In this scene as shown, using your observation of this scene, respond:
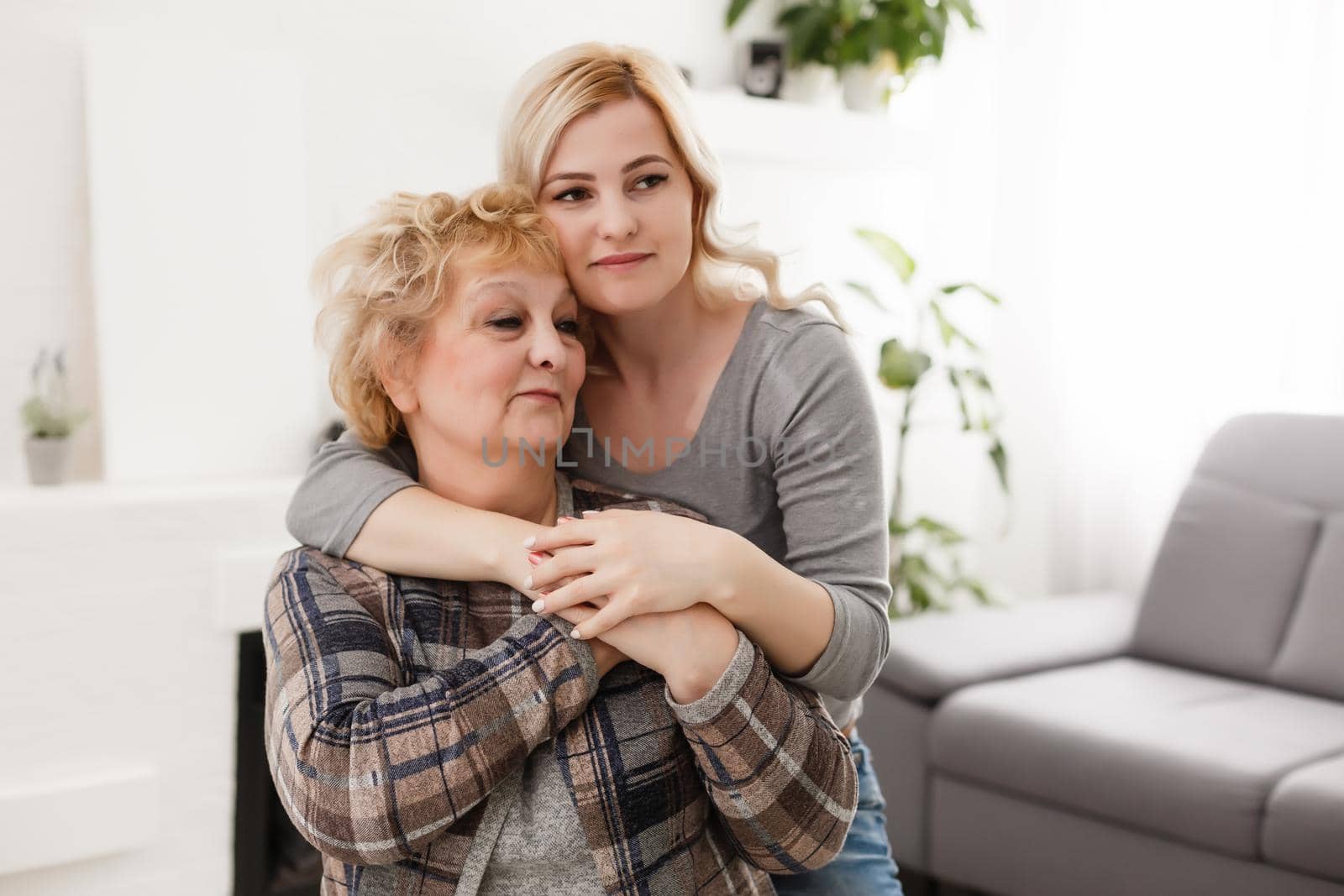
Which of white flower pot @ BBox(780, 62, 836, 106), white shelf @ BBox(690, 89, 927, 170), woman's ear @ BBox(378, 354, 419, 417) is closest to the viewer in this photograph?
woman's ear @ BBox(378, 354, 419, 417)

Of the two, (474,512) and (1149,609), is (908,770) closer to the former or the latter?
(1149,609)

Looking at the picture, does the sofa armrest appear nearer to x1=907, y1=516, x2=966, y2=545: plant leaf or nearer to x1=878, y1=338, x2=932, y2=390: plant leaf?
x1=907, y1=516, x2=966, y2=545: plant leaf

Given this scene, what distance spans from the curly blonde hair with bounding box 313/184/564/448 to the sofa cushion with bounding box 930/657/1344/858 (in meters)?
1.63

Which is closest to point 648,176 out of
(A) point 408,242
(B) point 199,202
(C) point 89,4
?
(A) point 408,242

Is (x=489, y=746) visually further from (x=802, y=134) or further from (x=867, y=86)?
(x=867, y=86)

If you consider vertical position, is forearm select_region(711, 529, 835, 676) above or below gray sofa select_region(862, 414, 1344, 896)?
above

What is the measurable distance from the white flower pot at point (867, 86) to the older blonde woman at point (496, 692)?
8.13 ft

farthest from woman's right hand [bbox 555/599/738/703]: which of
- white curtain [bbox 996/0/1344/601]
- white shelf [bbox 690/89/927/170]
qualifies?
white curtain [bbox 996/0/1344/601]

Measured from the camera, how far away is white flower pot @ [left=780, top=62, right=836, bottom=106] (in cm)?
354

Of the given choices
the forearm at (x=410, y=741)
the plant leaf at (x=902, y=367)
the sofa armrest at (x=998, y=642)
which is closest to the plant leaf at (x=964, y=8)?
the plant leaf at (x=902, y=367)

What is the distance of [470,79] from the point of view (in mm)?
3008

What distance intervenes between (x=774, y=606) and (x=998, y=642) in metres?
1.89

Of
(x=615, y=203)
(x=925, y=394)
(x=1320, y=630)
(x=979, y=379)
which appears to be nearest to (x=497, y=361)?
(x=615, y=203)

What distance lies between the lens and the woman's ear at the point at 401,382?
1.27 metres
